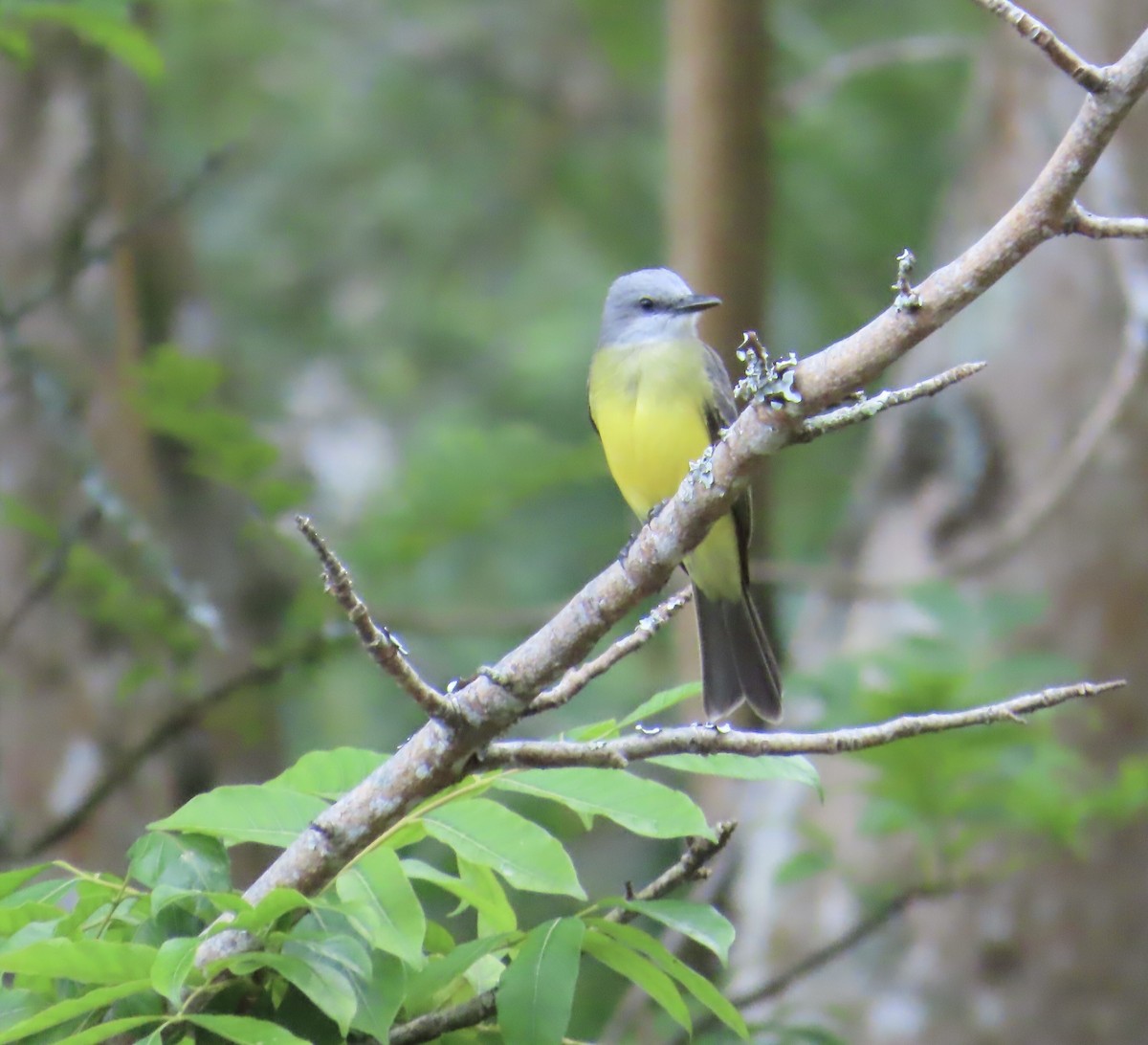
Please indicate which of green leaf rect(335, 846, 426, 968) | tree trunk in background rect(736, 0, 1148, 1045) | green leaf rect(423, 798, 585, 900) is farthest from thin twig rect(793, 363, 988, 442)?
tree trunk in background rect(736, 0, 1148, 1045)

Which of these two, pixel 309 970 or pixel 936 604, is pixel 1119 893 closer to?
pixel 936 604

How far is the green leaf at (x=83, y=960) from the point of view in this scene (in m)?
1.55

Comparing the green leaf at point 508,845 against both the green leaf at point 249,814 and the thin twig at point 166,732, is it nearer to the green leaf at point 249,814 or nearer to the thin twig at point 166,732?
the green leaf at point 249,814

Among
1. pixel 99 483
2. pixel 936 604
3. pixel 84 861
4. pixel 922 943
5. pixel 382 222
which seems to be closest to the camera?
pixel 99 483

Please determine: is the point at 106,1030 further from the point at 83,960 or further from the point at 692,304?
the point at 692,304

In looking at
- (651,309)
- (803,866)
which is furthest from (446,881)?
(651,309)

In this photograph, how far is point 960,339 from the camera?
585cm

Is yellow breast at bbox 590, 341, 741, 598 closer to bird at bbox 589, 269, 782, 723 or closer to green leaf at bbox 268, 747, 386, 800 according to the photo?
bird at bbox 589, 269, 782, 723

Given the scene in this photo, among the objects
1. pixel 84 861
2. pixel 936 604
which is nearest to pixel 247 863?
pixel 84 861

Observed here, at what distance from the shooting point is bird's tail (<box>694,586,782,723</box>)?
384 centimetres

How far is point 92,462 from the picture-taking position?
12.5 ft

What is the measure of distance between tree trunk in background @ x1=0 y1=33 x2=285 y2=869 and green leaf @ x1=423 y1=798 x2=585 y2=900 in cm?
241

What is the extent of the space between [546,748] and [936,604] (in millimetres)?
2503

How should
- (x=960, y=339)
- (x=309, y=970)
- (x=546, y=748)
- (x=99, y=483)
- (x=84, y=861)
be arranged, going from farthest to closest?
(x=960, y=339), (x=84, y=861), (x=99, y=483), (x=546, y=748), (x=309, y=970)
